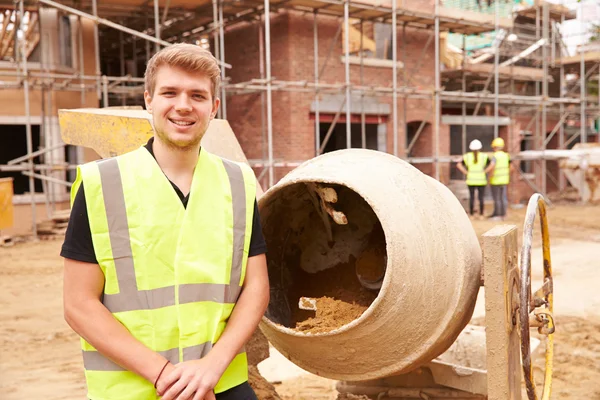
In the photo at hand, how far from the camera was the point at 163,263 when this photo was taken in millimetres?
2053

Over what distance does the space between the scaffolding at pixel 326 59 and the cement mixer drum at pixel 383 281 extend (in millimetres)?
9322

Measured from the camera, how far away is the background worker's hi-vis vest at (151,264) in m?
2.01

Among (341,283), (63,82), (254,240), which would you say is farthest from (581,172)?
(254,240)

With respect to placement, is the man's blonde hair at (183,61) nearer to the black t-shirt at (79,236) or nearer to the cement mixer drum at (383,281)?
the black t-shirt at (79,236)

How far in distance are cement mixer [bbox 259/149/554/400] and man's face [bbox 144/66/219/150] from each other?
1024 mm

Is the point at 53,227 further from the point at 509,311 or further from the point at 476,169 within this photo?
the point at 509,311

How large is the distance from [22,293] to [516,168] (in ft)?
49.4

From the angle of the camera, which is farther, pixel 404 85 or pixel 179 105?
pixel 404 85

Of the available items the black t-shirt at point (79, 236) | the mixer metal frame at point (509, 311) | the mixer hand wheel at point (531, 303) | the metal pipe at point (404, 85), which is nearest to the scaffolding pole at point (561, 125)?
the metal pipe at point (404, 85)

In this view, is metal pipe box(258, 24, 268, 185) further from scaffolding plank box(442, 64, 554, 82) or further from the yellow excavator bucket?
the yellow excavator bucket

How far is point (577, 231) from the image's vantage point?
14188mm

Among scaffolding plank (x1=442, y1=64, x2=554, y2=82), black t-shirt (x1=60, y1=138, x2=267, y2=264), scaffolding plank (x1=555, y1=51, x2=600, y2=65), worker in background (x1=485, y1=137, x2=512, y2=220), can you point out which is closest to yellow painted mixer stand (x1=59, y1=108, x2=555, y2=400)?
black t-shirt (x1=60, y1=138, x2=267, y2=264)

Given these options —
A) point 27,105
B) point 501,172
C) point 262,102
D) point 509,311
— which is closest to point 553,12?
point 501,172

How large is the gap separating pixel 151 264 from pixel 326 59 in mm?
13578
